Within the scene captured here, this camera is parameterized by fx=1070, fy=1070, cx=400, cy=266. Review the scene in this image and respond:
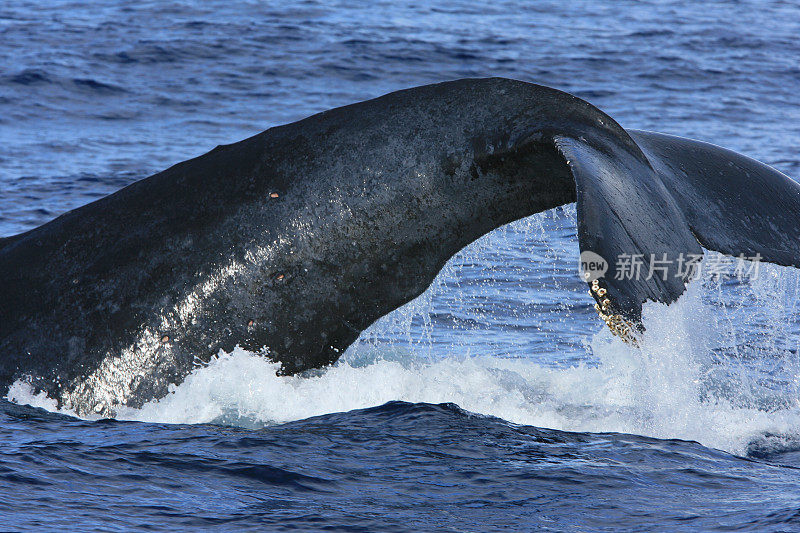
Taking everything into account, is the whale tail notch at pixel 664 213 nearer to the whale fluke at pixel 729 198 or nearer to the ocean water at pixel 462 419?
the whale fluke at pixel 729 198

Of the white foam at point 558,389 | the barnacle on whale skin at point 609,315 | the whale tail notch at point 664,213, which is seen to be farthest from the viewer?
the white foam at point 558,389

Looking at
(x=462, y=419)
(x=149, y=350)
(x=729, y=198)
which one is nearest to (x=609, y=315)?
(x=729, y=198)

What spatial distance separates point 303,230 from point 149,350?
1125 mm

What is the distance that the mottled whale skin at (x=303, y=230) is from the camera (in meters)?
5.83

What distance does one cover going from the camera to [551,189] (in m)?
5.83

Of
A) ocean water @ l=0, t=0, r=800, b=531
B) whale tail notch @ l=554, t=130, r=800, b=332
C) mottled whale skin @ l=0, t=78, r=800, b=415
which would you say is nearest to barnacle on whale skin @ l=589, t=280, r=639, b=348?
whale tail notch @ l=554, t=130, r=800, b=332

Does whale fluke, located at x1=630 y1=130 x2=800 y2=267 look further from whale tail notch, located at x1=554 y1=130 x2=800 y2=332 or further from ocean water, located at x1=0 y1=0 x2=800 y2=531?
ocean water, located at x1=0 y1=0 x2=800 y2=531

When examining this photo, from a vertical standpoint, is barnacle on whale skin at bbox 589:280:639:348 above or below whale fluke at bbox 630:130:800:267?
below

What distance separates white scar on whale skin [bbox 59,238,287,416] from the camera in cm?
606

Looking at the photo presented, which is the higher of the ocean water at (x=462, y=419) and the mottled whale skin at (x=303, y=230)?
the mottled whale skin at (x=303, y=230)

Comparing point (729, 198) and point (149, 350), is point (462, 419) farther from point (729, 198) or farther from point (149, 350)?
point (729, 198)

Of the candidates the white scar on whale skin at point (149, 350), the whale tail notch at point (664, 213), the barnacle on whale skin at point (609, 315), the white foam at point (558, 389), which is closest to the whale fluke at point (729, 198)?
→ the whale tail notch at point (664, 213)

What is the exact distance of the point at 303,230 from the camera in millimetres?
6023

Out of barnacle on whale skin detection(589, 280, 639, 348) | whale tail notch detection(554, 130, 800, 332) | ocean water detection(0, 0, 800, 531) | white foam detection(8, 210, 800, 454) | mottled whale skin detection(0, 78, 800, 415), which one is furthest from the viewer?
white foam detection(8, 210, 800, 454)
